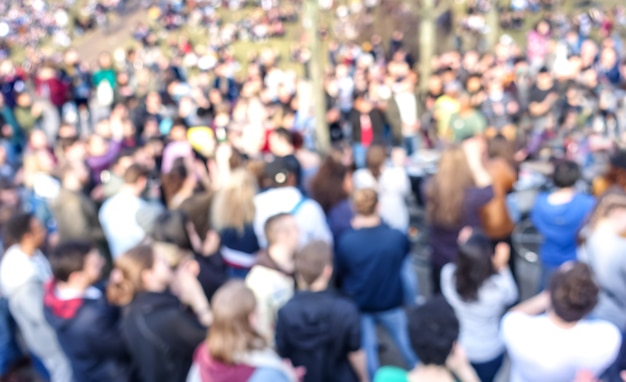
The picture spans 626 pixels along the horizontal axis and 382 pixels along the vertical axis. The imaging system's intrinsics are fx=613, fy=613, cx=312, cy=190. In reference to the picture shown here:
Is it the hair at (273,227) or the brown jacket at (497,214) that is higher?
the hair at (273,227)

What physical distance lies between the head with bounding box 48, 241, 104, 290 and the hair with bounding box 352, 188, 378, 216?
5.00ft

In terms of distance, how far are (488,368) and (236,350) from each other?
170 centimetres

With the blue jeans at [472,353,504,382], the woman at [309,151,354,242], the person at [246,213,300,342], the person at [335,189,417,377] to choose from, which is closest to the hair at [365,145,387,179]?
the woman at [309,151,354,242]

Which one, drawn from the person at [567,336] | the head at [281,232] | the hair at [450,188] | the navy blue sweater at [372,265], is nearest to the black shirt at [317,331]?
the head at [281,232]

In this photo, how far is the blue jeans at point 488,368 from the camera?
11.4 feet

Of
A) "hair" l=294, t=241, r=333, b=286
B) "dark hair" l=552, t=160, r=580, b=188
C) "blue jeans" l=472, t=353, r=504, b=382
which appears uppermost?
"hair" l=294, t=241, r=333, b=286

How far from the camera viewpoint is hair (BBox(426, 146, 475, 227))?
13.6 feet

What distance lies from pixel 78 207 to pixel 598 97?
6289mm

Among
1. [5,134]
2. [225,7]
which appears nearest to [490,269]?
[5,134]

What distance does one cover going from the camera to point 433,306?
250 centimetres

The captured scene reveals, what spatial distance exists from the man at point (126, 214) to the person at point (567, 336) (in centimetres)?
275

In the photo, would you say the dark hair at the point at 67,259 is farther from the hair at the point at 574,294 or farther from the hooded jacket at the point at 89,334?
the hair at the point at 574,294

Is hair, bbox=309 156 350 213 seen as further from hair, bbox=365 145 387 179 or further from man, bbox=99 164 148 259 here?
man, bbox=99 164 148 259

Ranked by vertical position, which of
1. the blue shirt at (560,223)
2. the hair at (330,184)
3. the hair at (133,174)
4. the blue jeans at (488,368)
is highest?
the hair at (133,174)
